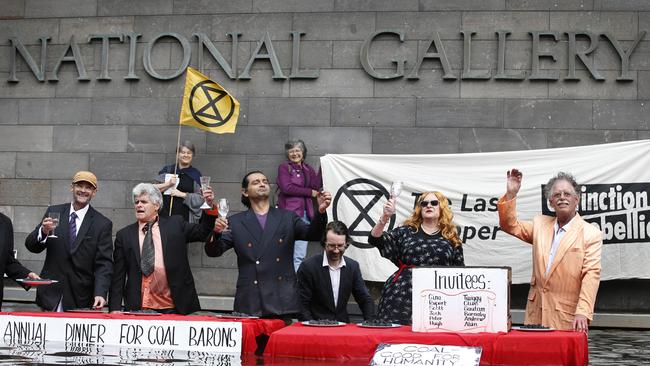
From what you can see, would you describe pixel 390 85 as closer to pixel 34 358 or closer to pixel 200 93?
pixel 200 93

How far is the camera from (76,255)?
8414mm

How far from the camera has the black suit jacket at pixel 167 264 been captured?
8.22 metres

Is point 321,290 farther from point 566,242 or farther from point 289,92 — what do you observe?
point 289,92

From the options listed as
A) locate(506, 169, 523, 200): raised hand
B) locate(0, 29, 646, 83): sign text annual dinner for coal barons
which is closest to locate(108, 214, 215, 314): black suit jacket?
locate(506, 169, 523, 200): raised hand

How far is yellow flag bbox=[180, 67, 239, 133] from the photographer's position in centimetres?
1247

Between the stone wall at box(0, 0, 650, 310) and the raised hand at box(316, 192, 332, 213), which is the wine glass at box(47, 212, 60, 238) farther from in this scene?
the stone wall at box(0, 0, 650, 310)

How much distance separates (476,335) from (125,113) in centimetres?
821

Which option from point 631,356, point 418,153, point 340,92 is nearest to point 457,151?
point 418,153

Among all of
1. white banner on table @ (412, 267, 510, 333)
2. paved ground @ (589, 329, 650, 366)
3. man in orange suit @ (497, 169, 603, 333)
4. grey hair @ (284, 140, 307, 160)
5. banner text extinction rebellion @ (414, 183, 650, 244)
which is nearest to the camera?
white banner on table @ (412, 267, 510, 333)

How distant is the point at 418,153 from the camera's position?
12594 mm

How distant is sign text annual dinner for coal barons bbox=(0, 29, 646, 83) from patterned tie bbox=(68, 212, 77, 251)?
4850 millimetres

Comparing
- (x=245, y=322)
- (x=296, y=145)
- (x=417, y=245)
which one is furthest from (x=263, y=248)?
(x=296, y=145)

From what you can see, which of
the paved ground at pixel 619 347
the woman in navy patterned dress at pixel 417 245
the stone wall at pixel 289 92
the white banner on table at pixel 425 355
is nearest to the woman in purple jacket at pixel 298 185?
the stone wall at pixel 289 92

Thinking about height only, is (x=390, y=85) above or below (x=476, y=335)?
above
